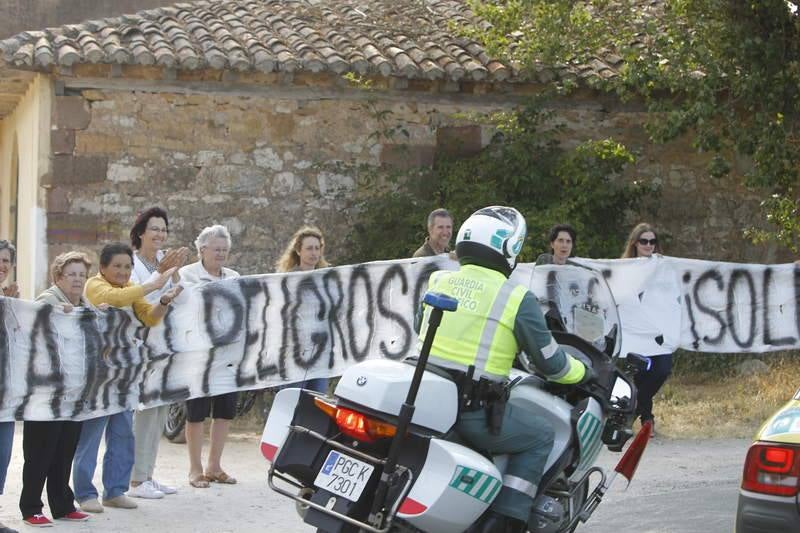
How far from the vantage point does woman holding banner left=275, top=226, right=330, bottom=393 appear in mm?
9344

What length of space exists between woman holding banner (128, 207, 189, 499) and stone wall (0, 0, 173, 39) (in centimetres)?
1187

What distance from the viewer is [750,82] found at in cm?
1237

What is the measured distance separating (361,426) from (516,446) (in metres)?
0.82

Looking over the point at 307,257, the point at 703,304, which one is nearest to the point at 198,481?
the point at 307,257

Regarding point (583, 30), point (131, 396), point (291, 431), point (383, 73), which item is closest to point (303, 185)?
point (383, 73)

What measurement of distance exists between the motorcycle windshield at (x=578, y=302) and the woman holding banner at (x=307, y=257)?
1622 mm

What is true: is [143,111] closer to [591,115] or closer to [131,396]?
[591,115]

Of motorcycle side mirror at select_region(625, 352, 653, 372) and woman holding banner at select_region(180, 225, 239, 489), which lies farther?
woman holding banner at select_region(180, 225, 239, 489)

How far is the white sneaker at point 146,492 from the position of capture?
8109mm

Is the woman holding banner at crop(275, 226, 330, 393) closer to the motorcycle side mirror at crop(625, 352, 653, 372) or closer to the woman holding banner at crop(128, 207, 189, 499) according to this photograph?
the woman holding banner at crop(128, 207, 189, 499)

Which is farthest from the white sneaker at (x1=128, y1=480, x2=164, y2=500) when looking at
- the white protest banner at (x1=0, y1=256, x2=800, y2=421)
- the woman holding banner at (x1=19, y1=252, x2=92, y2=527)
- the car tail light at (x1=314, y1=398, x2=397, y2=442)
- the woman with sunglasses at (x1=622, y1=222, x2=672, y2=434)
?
the woman with sunglasses at (x1=622, y1=222, x2=672, y2=434)

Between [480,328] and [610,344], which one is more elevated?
[480,328]

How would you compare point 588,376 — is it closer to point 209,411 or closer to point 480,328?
point 480,328

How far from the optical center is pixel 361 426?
5574 mm
